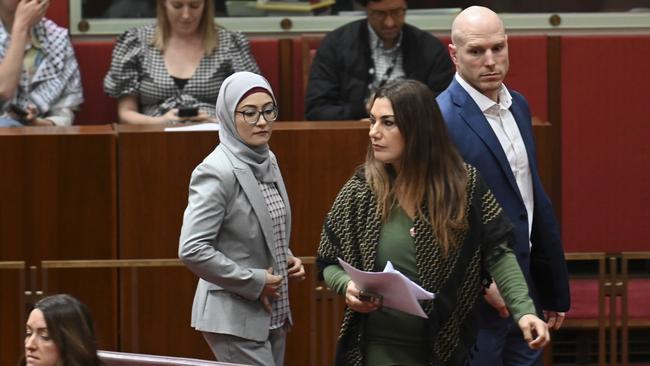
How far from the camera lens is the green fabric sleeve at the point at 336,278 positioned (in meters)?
4.38

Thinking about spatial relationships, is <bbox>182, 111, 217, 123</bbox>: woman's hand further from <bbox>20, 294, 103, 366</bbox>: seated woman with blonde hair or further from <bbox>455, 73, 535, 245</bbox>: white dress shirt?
<bbox>20, 294, 103, 366</bbox>: seated woman with blonde hair

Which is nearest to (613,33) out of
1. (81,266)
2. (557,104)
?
(557,104)

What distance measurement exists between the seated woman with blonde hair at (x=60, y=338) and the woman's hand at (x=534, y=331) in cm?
125

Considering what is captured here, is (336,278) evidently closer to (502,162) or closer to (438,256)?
(438,256)

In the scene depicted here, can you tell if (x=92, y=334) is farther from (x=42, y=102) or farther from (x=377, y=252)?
(x=42, y=102)

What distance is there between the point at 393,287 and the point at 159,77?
3.82 meters

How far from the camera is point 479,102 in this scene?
5.07 m

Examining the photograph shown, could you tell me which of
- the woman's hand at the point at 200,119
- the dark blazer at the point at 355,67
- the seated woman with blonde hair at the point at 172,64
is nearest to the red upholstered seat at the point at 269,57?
the seated woman with blonde hair at the point at 172,64

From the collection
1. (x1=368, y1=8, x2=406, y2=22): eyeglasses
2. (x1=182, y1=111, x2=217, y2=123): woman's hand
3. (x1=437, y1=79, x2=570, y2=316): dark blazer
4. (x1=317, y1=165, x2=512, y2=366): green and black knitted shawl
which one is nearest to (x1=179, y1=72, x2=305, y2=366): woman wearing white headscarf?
Result: (x1=317, y1=165, x2=512, y2=366): green and black knitted shawl

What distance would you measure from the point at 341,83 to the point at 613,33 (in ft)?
5.89

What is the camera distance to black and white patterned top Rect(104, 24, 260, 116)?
303 inches

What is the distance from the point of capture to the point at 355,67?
25.0 feet

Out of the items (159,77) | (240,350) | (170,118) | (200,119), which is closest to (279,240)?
(240,350)

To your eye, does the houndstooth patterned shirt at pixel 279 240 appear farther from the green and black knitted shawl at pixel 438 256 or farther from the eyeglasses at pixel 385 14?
the eyeglasses at pixel 385 14
